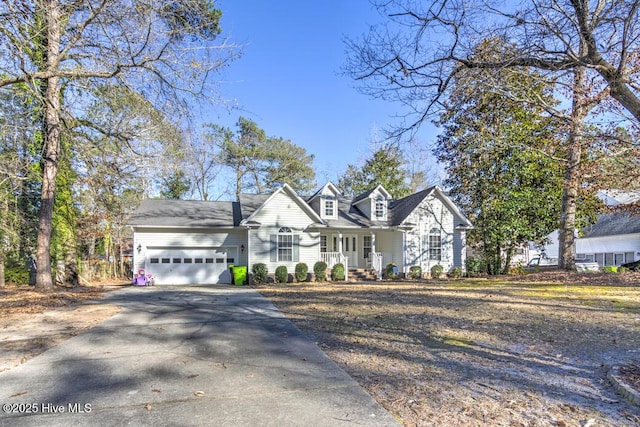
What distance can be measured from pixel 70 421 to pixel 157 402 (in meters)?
0.70

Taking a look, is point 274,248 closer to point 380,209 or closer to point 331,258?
point 331,258

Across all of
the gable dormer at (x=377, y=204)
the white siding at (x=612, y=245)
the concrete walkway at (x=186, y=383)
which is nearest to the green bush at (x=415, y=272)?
the gable dormer at (x=377, y=204)

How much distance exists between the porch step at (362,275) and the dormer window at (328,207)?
11.1 ft

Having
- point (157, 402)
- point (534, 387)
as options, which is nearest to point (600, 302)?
point (534, 387)

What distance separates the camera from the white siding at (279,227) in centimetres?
1870

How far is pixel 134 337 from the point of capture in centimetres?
630

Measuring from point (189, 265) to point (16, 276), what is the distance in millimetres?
8343

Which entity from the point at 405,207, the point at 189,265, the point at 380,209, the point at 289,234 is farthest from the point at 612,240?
the point at 189,265

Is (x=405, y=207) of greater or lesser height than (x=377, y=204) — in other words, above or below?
below

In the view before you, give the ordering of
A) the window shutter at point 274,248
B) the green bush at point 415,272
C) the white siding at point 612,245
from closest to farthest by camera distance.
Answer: the window shutter at point 274,248 < the green bush at point 415,272 < the white siding at point 612,245

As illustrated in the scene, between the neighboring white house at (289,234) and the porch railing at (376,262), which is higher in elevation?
the neighboring white house at (289,234)

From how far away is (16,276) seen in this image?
717 inches

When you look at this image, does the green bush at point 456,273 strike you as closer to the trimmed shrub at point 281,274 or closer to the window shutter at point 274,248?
the trimmed shrub at point 281,274

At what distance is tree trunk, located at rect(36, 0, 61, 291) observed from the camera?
7789 millimetres
